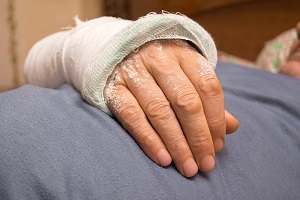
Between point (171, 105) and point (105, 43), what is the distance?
122mm

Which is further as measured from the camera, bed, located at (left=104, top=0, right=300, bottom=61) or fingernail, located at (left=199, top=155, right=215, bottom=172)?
bed, located at (left=104, top=0, right=300, bottom=61)

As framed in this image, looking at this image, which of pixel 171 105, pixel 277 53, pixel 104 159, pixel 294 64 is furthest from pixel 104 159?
pixel 277 53

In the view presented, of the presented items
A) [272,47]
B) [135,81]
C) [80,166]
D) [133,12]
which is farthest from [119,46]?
[133,12]

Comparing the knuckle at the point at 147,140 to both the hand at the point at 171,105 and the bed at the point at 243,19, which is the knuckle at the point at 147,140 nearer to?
the hand at the point at 171,105

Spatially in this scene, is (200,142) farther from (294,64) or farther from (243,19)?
(243,19)

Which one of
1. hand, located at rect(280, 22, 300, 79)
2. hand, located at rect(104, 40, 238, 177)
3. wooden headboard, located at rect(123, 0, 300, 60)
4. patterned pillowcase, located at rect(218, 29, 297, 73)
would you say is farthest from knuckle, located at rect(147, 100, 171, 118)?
wooden headboard, located at rect(123, 0, 300, 60)

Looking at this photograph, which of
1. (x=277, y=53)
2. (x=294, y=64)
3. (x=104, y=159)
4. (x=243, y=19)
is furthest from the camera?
(x=243, y=19)

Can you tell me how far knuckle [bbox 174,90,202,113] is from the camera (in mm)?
406

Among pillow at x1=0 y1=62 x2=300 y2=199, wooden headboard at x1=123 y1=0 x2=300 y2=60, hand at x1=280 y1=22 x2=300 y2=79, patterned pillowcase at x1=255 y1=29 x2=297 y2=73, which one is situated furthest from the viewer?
wooden headboard at x1=123 y1=0 x2=300 y2=60

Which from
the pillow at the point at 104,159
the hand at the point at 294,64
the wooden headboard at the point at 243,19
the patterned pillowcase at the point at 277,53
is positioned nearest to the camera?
the pillow at the point at 104,159

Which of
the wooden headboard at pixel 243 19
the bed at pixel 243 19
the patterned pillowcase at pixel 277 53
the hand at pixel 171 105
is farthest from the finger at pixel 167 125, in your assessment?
the wooden headboard at pixel 243 19

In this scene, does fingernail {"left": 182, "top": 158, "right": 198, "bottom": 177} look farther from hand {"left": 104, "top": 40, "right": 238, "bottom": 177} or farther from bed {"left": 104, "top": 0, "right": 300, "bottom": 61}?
bed {"left": 104, "top": 0, "right": 300, "bottom": 61}

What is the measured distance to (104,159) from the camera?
372 millimetres

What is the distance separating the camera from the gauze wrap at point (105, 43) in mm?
435
